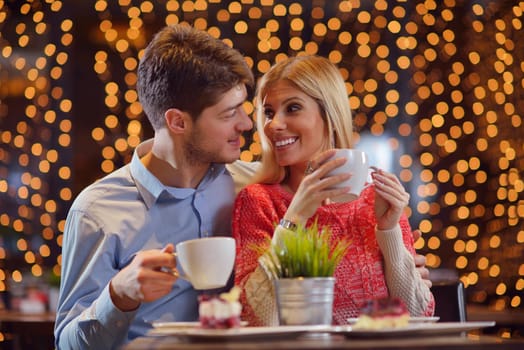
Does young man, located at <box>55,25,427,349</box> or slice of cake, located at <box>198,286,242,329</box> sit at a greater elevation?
young man, located at <box>55,25,427,349</box>

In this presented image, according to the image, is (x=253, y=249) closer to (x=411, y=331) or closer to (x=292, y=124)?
(x=292, y=124)

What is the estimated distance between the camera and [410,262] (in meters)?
1.72

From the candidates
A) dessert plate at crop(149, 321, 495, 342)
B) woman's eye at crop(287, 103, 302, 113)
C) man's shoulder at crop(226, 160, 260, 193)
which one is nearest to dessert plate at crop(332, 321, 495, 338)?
dessert plate at crop(149, 321, 495, 342)

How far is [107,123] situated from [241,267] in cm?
370

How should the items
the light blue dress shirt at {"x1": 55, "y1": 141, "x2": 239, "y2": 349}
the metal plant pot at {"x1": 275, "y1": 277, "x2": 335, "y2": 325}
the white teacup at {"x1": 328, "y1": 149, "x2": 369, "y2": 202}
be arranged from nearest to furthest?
the metal plant pot at {"x1": 275, "y1": 277, "x2": 335, "y2": 325} → the white teacup at {"x1": 328, "y1": 149, "x2": 369, "y2": 202} → the light blue dress shirt at {"x1": 55, "y1": 141, "x2": 239, "y2": 349}

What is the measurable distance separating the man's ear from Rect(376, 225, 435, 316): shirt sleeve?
540 mm

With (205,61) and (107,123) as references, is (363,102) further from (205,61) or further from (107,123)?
(205,61)

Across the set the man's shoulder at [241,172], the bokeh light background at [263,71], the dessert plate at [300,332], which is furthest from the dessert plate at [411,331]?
the bokeh light background at [263,71]

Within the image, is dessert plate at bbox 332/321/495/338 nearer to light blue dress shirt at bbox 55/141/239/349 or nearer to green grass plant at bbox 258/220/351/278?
green grass plant at bbox 258/220/351/278

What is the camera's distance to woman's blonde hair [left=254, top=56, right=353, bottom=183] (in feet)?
6.29

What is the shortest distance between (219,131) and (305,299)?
76 centimetres

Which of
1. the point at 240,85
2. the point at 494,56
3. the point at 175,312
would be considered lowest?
the point at 175,312

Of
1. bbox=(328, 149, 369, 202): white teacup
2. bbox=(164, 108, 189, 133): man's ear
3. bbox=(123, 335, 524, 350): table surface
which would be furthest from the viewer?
bbox=(164, 108, 189, 133): man's ear

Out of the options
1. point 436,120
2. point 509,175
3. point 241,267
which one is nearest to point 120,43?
point 436,120
